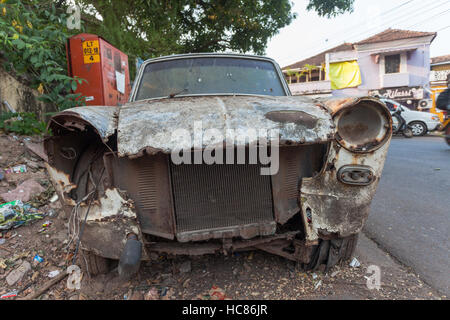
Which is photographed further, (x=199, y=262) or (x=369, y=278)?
(x=199, y=262)

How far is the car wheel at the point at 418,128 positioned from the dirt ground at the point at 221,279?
11.1 metres

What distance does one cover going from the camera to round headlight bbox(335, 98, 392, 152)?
161cm

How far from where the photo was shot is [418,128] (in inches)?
436

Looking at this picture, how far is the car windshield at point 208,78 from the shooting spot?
2.34m

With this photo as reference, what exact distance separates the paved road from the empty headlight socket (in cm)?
80

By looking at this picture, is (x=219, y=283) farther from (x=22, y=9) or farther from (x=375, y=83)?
(x=375, y=83)

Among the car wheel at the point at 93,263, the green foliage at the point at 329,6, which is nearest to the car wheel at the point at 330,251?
the car wheel at the point at 93,263

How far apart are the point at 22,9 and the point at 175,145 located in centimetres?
432

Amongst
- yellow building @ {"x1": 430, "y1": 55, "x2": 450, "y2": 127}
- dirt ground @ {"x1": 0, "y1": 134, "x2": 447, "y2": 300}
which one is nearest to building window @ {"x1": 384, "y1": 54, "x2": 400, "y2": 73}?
yellow building @ {"x1": 430, "y1": 55, "x2": 450, "y2": 127}

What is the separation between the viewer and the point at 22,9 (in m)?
3.92

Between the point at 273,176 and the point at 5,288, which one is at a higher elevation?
the point at 273,176

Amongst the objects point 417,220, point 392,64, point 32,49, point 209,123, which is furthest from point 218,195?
point 392,64
